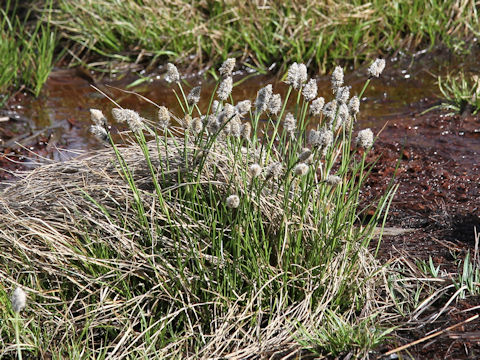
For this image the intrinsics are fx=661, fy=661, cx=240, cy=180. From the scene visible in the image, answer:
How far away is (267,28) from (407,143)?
2195 mm

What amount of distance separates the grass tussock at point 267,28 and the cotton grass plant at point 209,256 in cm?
348

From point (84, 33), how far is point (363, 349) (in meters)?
5.04

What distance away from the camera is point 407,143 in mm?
4539

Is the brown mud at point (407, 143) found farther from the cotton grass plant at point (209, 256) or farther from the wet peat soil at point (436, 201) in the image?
the cotton grass plant at point (209, 256)

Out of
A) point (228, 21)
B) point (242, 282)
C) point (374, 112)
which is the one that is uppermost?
point (242, 282)

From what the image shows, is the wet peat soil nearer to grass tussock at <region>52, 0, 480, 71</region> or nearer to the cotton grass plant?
the cotton grass plant

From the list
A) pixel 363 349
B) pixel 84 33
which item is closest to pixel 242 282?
pixel 363 349

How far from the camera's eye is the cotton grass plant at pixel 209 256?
2.49 m

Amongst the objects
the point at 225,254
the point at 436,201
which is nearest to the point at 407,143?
the point at 436,201

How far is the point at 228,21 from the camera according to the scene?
613 cm

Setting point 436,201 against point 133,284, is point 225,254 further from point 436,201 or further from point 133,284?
point 436,201

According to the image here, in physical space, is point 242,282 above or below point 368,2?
above

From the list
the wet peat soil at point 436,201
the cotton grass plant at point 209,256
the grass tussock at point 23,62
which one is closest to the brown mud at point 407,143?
the wet peat soil at point 436,201

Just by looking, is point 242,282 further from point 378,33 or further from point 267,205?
point 378,33
